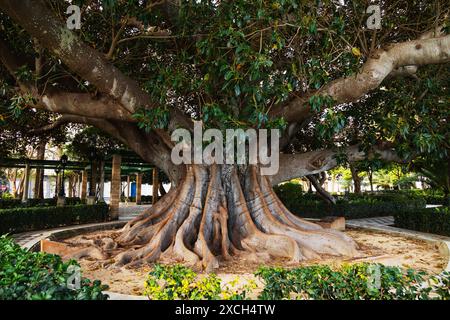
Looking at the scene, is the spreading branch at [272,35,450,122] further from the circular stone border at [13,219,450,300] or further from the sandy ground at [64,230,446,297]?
the circular stone border at [13,219,450,300]

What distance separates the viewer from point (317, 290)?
9.81 feet

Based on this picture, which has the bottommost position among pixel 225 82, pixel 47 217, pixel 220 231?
pixel 47 217

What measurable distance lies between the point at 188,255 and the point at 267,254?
1.56 m

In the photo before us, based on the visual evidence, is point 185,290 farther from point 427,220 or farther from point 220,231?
point 427,220

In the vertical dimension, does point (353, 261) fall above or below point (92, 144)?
below

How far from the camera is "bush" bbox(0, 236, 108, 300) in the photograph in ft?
8.27

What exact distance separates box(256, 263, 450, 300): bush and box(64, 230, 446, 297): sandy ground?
1.24 meters

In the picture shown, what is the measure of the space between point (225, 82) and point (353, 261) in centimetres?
431

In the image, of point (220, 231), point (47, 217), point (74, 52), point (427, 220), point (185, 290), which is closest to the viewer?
point (185, 290)

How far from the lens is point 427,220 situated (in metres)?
11.0

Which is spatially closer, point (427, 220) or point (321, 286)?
point (321, 286)

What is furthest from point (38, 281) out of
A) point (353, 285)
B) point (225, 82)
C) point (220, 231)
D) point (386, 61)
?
point (386, 61)

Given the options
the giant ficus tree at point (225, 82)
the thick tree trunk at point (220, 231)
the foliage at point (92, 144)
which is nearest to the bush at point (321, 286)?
the giant ficus tree at point (225, 82)
